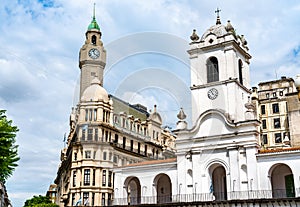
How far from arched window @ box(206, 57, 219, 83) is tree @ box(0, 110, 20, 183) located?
2505 centimetres

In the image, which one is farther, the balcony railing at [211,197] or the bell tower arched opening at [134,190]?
the bell tower arched opening at [134,190]

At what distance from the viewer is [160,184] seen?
4875 cm

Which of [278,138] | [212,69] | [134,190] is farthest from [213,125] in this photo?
[278,138]

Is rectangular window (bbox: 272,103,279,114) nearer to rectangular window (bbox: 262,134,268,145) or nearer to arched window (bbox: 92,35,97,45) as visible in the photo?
rectangular window (bbox: 262,134,268,145)

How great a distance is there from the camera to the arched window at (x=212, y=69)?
4653cm

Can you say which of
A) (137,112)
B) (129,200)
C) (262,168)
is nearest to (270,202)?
(262,168)

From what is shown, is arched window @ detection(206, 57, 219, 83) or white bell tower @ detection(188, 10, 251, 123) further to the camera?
arched window @ detection(206, 57, 219, 83)

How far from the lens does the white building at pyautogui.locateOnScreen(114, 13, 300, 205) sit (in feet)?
128

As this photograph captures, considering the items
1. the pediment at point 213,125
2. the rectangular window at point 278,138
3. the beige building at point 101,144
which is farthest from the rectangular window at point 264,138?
the pediment at point 213,125

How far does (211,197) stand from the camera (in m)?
40.8

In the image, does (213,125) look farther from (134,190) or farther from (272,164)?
(134,190)

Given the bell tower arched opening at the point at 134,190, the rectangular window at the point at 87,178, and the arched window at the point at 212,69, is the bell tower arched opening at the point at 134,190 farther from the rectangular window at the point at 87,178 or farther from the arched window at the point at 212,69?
the arched window at the point at 212,69

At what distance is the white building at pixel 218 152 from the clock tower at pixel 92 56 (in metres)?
31.4

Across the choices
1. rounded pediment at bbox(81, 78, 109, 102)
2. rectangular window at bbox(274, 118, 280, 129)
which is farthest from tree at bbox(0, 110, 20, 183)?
rectangular window at bbox(274, 118, 280, 129)
